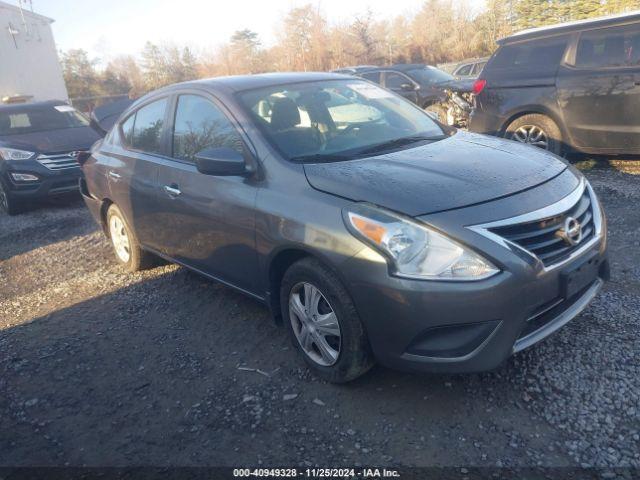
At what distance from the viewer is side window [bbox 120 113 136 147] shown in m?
4.76

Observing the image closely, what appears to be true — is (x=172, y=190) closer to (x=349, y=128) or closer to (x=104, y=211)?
(x=349, y=128)

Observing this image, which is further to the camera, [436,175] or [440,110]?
[440,110]

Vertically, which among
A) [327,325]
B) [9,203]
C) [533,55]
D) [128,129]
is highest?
[533,55]

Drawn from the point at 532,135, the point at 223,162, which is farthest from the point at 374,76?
the point at 223,162

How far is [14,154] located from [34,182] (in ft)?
1.89

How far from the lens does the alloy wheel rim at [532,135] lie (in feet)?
22.9

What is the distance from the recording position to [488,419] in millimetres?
2633

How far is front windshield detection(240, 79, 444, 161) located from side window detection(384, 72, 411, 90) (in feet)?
29.5

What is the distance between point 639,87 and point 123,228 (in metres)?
5.86

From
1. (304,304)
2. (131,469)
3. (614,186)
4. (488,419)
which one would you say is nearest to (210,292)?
(304,304)

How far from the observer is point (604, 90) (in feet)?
20.8

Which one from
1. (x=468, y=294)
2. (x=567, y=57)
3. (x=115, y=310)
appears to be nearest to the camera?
(x=468, y=294)

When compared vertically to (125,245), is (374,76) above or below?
above

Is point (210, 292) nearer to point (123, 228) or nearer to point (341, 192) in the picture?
point (123, 228)
